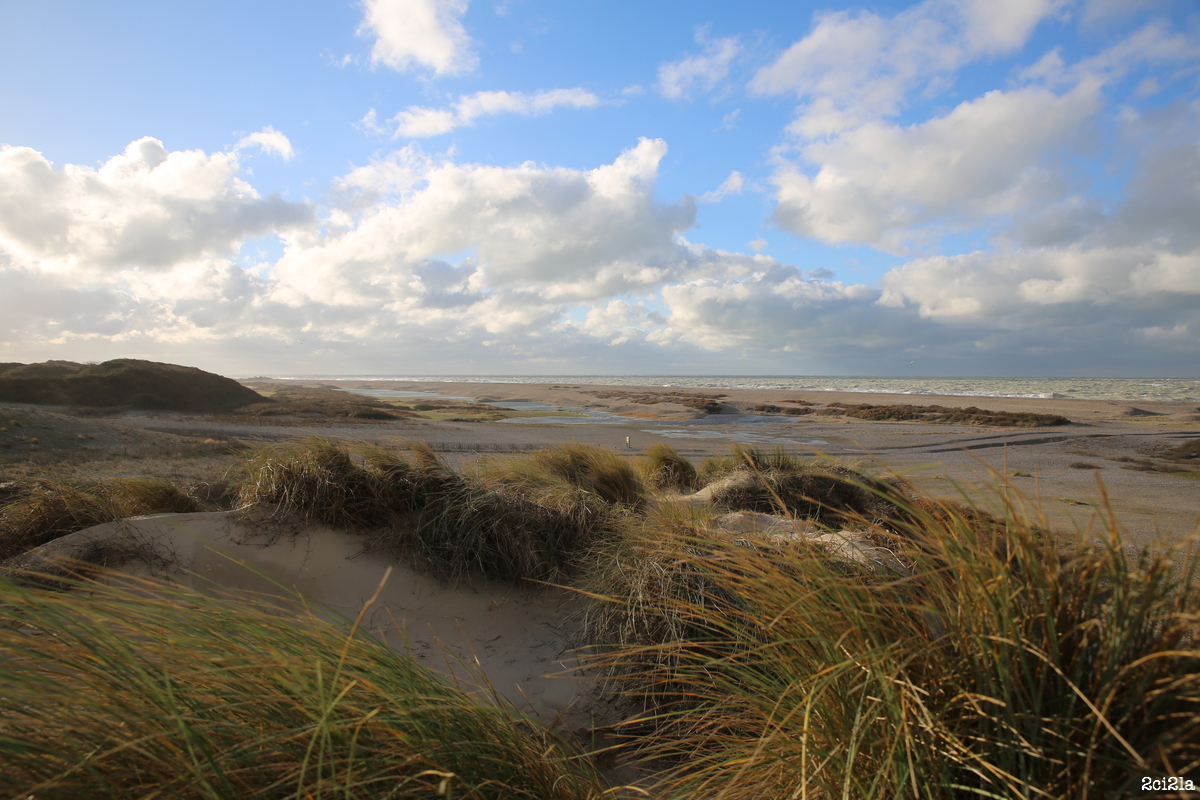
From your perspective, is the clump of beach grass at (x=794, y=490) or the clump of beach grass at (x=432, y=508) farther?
the clump of beach grass at (x=794, y=490)

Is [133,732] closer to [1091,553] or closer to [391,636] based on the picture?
[1091,553]

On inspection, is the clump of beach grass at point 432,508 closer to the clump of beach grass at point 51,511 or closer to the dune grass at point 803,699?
the clump of beach grass at point 51,511

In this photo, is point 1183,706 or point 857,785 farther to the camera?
point 857,785

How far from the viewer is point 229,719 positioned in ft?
5.20

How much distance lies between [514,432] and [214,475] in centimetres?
1520

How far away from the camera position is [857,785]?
158 cm

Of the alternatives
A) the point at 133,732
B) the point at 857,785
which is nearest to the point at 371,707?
the point at 133,732

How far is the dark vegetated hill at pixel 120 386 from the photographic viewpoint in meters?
27.5

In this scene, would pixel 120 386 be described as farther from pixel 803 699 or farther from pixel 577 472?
pixel 803 699

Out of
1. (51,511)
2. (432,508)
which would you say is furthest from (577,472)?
(51,511)

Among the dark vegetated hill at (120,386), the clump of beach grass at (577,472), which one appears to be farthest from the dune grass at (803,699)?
the dark vegetated hill at (120,386)

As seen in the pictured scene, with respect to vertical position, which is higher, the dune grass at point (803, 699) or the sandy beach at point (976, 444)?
the dune grass at point (803, 699)

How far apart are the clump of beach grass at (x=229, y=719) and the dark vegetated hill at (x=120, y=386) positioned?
116 feet

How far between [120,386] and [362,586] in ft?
117
